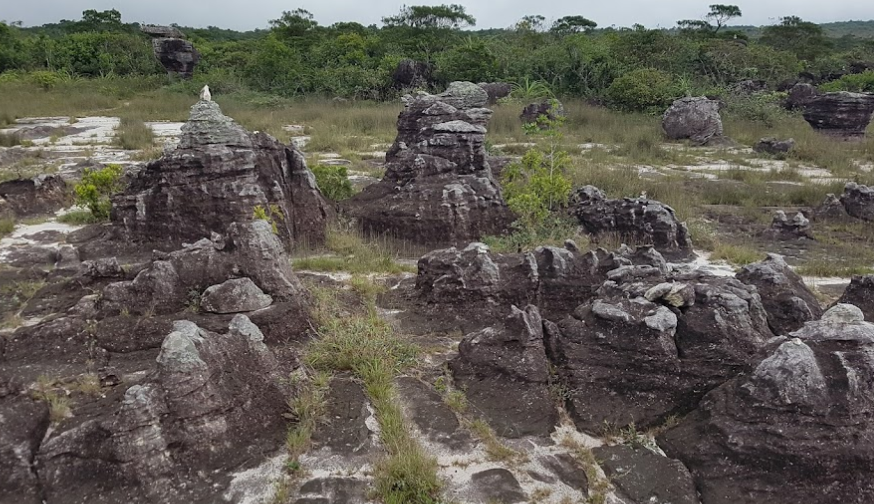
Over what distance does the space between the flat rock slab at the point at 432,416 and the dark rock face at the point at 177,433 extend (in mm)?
821

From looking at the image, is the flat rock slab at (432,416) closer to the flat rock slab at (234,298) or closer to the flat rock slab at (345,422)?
the flat rock slab at (345,422)

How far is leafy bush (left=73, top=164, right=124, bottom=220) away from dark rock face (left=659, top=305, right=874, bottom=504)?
7.40 metres

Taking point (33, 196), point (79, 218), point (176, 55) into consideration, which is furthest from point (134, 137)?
point (176, 55)

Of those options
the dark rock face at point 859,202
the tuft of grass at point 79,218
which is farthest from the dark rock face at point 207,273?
the dark rock face at point 859,202

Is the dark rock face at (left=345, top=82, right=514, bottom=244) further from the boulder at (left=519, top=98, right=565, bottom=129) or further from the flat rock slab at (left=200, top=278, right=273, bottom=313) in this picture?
the boulder at (left=519, top=98, right=565, bottom=129)

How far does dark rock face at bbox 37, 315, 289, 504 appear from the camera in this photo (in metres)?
3.24

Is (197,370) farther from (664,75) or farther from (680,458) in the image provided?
(664,75)

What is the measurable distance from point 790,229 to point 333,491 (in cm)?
776

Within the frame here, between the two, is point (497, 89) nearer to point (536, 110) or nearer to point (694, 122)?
point (536, 110)

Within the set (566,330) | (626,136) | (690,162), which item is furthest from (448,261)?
(626,136)

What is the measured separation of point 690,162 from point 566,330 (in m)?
11.2

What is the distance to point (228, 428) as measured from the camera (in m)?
3.62

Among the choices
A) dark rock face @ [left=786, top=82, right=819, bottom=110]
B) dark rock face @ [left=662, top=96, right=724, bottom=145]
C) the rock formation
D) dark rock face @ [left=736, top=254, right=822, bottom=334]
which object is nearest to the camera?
dark rock face @ [left=736, top=254, right=822, bottom=334]

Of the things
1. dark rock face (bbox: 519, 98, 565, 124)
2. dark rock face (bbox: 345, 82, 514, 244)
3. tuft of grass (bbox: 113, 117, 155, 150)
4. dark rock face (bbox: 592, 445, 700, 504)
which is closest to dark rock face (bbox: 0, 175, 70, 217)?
dark rock face (bbox: 345, 82, 514, 244)
